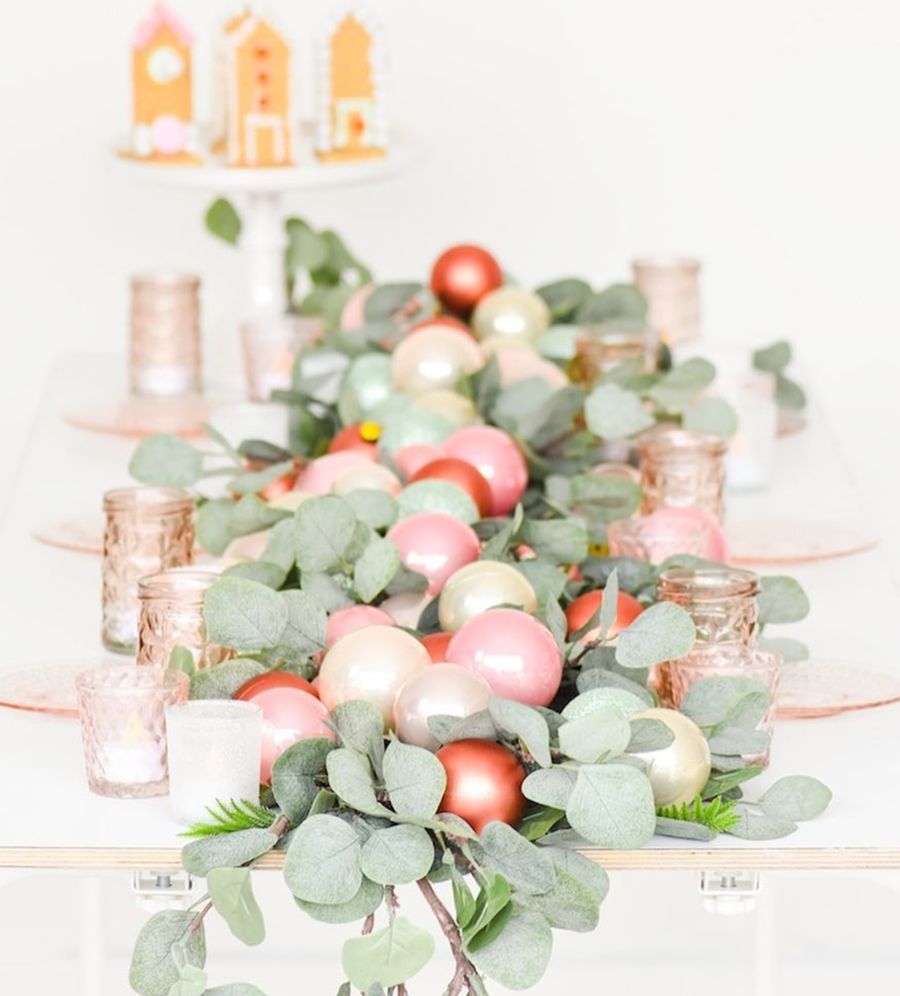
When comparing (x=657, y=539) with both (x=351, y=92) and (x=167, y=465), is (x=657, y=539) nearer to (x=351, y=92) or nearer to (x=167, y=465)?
(x=167, y=465)

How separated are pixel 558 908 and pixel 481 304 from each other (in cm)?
121

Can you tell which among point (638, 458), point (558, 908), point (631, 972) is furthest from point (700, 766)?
point (631, 972)

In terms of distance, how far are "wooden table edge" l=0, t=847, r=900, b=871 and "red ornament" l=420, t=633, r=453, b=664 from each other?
212 millimetres

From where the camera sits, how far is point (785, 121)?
12.2 ft

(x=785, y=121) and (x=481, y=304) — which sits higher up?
(x=785, y=121)

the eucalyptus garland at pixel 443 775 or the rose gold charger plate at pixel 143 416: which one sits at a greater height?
the rose gold charger plate at pixel 143 416

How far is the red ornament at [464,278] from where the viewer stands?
232 centimetres

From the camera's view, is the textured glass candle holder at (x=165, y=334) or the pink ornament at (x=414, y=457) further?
the textured glass candle holder at (x=165, y=334)

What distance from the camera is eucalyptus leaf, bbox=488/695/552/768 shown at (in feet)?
3.93

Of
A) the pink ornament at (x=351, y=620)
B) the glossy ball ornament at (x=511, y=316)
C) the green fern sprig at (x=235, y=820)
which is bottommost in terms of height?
the green fern sprig at (x=235, y=820)

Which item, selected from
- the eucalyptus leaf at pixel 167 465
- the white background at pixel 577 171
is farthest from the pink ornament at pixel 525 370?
the white background at pixel 577 171

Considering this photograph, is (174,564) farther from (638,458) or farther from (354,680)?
(638,458)

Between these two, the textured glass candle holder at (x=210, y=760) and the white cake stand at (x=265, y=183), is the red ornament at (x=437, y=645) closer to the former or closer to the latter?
the textured glass candle holder at (x=210, y=760)

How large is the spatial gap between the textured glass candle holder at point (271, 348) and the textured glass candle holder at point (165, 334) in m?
0.13
